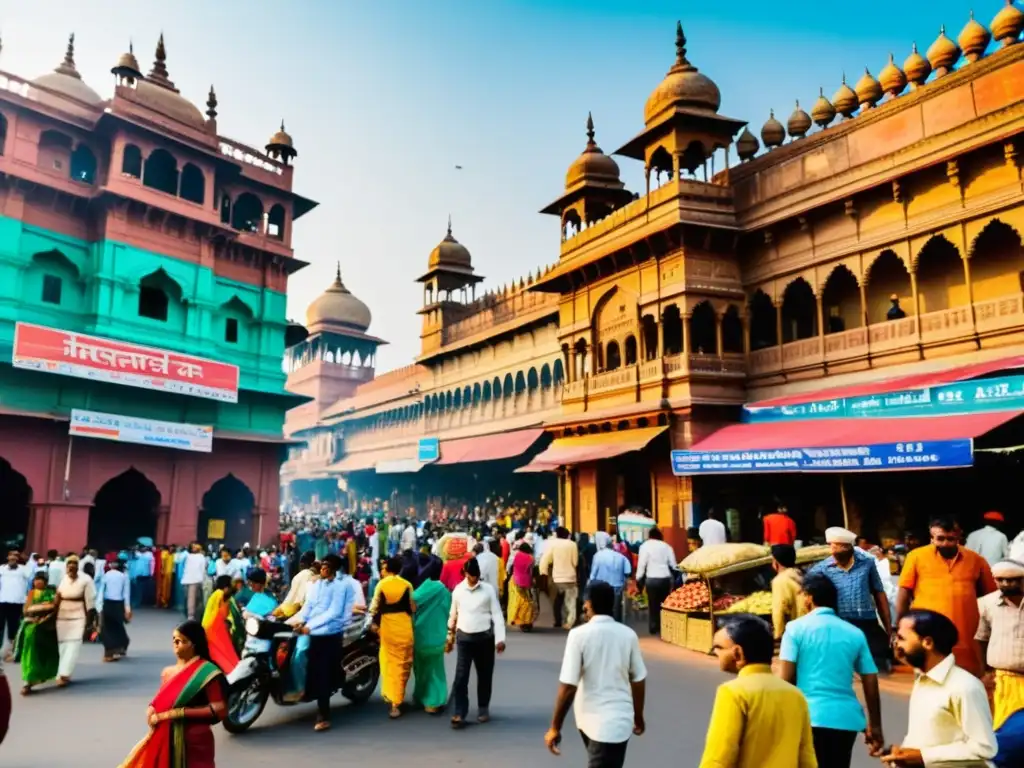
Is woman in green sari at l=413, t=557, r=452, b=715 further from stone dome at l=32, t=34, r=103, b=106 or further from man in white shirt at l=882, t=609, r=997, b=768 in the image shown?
stone dome at l=32, t=34, r=103, b=106

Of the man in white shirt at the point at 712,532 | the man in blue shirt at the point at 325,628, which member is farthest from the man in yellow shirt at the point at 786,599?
the man in white shirt at the point at 712,532

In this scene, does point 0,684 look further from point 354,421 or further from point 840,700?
point 354,421

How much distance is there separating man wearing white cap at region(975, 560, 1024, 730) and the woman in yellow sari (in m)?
4.37

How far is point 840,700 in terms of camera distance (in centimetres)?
342

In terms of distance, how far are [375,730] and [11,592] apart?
19.2 feet

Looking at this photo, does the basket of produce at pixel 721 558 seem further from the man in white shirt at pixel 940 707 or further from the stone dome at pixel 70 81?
the stone dome at pixel 70 81

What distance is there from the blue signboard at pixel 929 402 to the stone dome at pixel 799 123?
6.65 metres

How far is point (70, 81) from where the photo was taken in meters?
23.2

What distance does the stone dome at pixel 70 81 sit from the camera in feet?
74.1

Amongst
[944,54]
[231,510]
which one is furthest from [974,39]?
[231,510]

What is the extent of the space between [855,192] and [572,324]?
336 inches

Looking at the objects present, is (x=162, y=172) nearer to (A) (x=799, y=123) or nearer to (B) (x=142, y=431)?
(B) (x=142, y=431)

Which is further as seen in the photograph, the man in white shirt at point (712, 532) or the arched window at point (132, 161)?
the arched window at point (132, 161)

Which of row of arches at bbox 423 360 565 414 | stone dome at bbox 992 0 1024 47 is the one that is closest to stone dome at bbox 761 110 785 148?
stone dome at bbox 992 0 1024 47
